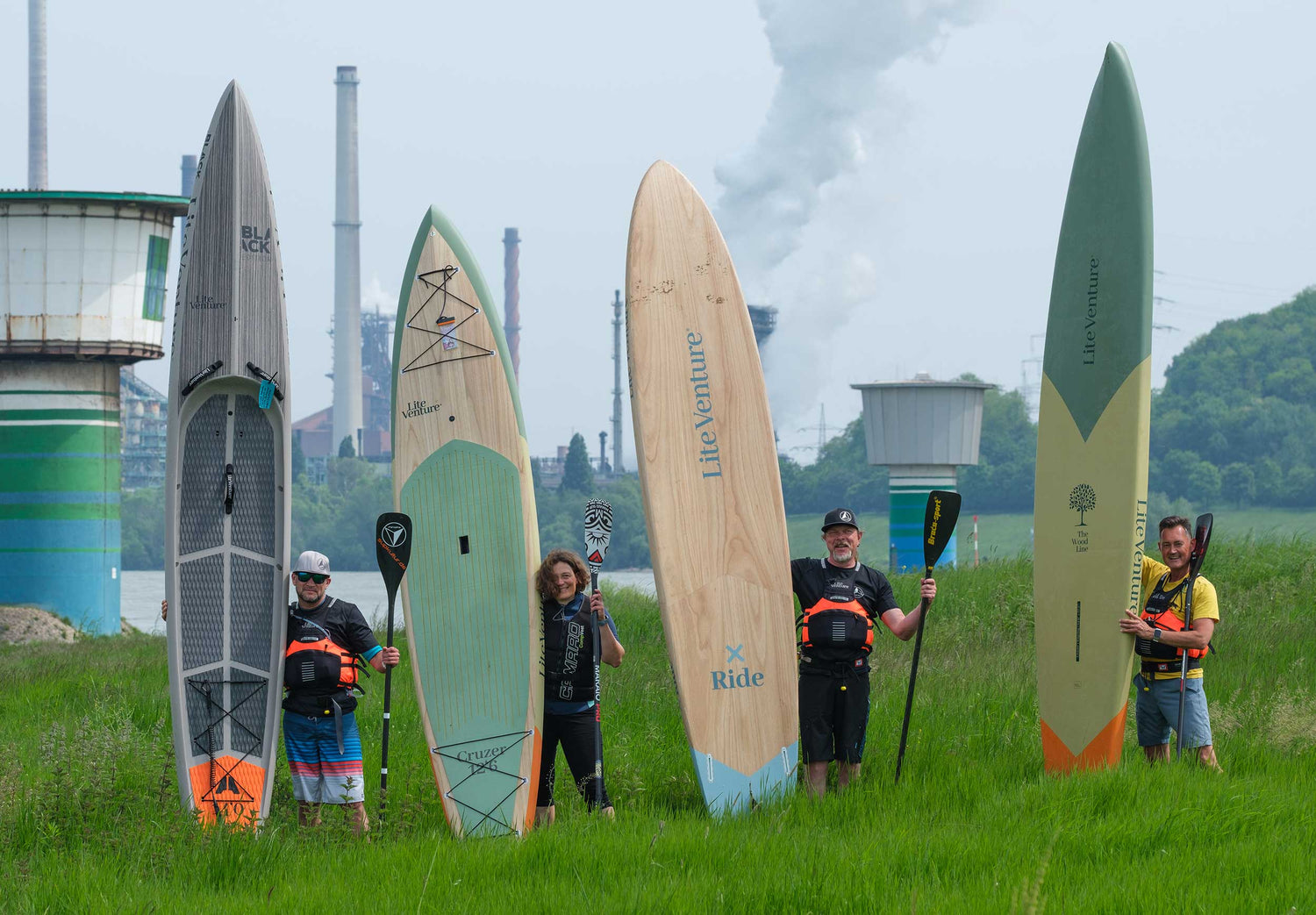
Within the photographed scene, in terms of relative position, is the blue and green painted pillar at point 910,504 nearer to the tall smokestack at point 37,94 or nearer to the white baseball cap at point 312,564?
the white baseball cap at point 312,564

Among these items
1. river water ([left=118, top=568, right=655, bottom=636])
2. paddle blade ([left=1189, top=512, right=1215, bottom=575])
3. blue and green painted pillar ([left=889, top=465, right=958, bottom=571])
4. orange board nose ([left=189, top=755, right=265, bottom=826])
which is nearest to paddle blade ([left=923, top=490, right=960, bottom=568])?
paddle blade ([left=1189, top=512, right=1215, bottom=575])

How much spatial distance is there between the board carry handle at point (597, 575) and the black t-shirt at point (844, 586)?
885 millimetres

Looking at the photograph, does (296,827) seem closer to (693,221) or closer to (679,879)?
(679,879)

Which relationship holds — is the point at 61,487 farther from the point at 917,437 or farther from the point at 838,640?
the point at 838,640

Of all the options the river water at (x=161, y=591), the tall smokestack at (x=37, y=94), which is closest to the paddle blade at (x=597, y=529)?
the river water at (x=161, y=591)

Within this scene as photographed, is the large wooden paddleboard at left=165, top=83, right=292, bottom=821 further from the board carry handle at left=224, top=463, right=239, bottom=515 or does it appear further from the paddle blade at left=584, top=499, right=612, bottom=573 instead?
the paddle blade at left=584, top=499, right=612, bottom=573

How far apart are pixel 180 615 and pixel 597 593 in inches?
83.0

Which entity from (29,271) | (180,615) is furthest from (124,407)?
(180,615)

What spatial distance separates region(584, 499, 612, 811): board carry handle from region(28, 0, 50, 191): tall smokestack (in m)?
45.8

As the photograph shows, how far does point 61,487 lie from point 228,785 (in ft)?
51.5

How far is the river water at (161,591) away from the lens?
3638cm

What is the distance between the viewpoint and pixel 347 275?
85.3m

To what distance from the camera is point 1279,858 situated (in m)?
4.72

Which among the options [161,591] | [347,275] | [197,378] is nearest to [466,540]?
[197,378]
